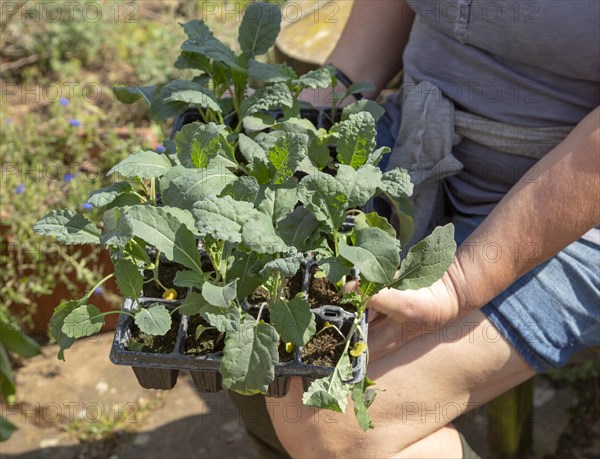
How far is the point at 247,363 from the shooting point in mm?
1021

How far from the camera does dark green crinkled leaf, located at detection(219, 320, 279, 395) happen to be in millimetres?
1016

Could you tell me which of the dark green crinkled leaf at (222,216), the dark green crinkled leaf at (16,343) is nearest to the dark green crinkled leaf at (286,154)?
the dark green crinkled leaf at (222,216)

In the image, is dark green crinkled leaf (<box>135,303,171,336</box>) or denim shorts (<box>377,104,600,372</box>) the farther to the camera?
denim shorts (<box>377,104,600,372</box>)

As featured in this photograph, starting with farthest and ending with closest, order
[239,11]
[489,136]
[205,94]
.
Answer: [239,11], [489,136], [205,94]

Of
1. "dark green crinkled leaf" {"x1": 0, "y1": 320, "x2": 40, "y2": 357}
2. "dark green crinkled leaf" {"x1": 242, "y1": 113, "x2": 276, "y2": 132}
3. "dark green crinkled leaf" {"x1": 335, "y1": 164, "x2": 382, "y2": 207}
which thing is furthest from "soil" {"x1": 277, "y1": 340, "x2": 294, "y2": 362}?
"dark green crinkled leaf" {"x1": 0, "y1": 320, "x2": 40, "y2": 357}

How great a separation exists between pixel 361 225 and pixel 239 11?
2.23 m

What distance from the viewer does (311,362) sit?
44.1 inches

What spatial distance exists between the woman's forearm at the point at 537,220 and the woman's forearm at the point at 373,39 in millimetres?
496

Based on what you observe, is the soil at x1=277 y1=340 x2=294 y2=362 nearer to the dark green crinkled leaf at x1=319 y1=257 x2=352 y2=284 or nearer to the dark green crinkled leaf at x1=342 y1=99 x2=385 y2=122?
the dark green crinkled leaf at x1=319 y1=257 x2=352 y2=284

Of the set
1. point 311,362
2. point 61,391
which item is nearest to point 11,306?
point 61,391

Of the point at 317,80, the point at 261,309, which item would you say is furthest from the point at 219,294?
the point at 317,80

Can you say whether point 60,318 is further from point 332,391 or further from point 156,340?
point 332,391

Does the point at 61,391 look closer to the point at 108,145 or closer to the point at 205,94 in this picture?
the point at 108,145

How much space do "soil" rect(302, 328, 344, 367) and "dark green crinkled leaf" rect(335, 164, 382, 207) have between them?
205 millimetres
